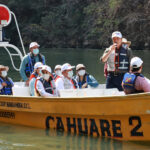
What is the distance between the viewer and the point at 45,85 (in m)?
10.0

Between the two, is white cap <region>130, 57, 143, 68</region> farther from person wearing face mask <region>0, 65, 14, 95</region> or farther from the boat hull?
person wearing face mask <region>0, 65, 14, 95</region>

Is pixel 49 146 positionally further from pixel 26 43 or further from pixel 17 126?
pixel 26 43

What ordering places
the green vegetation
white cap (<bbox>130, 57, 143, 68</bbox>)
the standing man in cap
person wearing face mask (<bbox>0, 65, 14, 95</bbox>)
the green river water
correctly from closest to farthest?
white cap (<bbox>130, 57, 143, 68</bbox>), the green river water, the standing man in cap, person wearing face mask (<bbox>0, 65, 14, 95</bbox>), the green vegetation

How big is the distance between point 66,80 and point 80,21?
4420 centimetres

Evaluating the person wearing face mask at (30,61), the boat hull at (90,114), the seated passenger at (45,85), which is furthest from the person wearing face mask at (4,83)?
the seated passenger at (45,85)

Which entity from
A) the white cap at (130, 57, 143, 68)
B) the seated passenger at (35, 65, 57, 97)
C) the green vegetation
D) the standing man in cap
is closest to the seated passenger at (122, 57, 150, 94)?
the white cap at (130, 57, 143, 68)

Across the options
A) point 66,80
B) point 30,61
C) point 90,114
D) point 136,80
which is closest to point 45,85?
point 66,80

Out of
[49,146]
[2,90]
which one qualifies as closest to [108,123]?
[49,146]

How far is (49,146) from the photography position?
9.27 metres

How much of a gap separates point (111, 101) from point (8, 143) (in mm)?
2161

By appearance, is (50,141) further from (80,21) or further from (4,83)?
(80,21)

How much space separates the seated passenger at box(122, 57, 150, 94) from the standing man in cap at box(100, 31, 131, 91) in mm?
1520

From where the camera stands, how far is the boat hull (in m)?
8.62

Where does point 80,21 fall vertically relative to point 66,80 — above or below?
above
